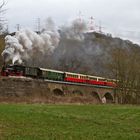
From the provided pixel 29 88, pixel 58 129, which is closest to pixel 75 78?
pixel 29 88

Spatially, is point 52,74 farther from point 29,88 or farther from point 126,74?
point 126,74

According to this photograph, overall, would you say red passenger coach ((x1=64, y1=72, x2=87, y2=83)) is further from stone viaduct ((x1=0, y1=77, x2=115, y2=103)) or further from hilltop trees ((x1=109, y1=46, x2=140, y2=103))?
hilltop trees ((x1=109, y1=46, x2=140, y2=103))

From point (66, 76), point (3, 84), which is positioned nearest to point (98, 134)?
point (3, 84)

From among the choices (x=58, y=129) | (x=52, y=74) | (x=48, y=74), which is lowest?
(x=58, y=129)

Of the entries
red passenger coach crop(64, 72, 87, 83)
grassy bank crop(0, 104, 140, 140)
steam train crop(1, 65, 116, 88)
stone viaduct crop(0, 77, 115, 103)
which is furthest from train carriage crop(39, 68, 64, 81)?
grassy bank crop(0, 104, 140, 140)

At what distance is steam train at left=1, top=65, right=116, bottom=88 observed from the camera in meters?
68.1

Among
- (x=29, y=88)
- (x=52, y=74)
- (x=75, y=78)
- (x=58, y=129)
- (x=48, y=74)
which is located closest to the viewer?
(x=58, y=129)

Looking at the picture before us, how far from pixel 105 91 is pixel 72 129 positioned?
79475 millimetres

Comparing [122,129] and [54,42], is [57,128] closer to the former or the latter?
[122,129]

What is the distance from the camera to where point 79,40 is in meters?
70.8

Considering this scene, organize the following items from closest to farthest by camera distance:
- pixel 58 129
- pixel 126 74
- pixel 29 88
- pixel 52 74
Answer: pixel 58 129 → pixel 29 88 → pixel 126 74 → pixel 52 74

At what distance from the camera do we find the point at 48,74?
76.5 meters

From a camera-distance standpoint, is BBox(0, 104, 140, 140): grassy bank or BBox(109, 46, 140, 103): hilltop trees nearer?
BBox(0, 104, 140, 140): grassy bank

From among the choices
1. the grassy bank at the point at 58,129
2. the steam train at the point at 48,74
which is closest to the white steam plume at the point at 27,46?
the steam train at the point at 48,74
